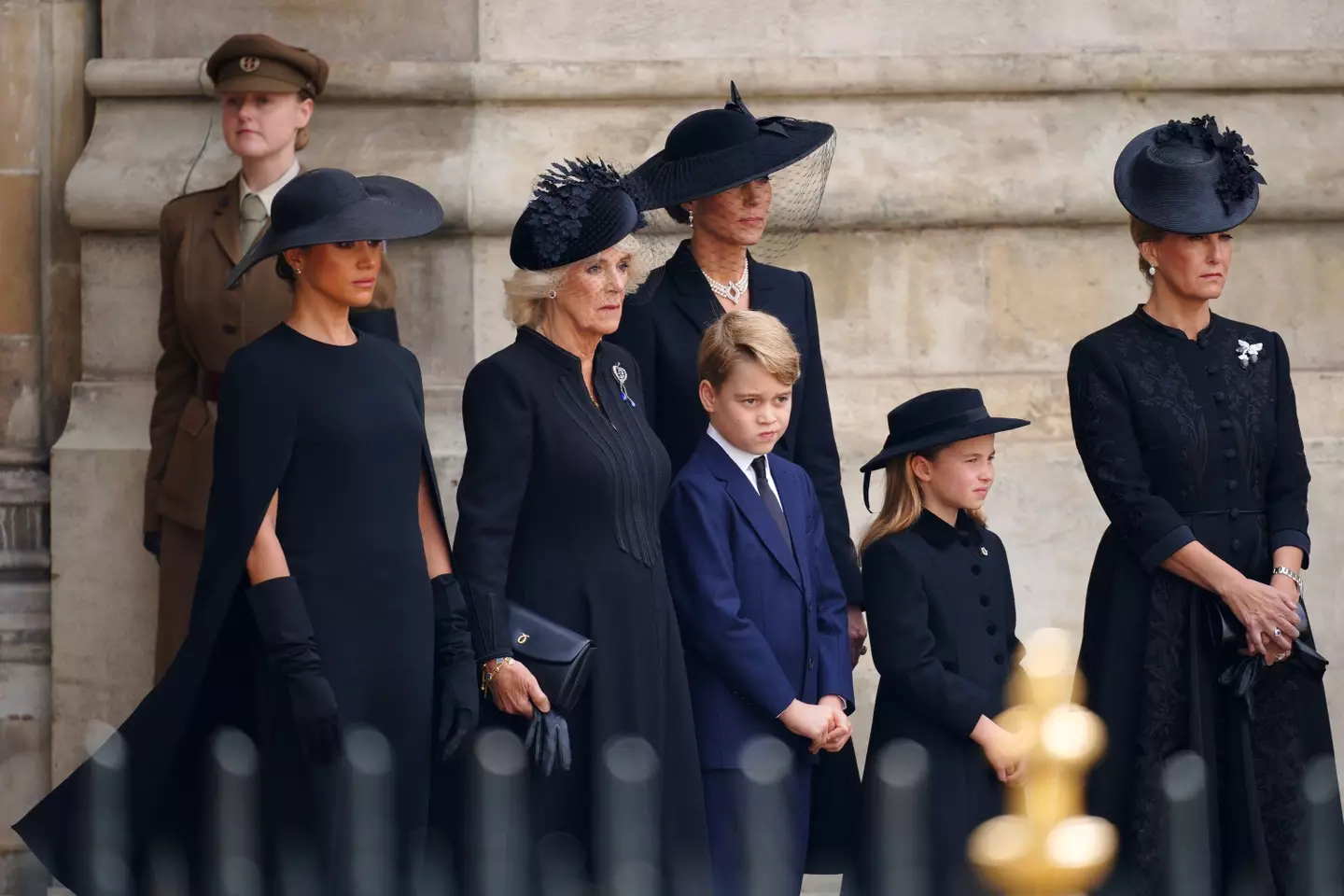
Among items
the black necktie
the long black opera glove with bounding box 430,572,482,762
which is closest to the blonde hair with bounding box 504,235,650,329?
the black necktie

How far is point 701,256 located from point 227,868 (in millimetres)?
1893

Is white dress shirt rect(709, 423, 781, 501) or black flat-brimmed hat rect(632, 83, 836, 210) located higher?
black flat-brimmed hat rect(632, 83, 836, 210)

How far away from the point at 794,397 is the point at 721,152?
0.61 m

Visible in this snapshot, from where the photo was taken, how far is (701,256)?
550 cm

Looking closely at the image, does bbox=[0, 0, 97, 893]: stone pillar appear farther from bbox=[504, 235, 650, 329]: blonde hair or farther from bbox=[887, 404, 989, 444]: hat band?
bbox=[887, 404, 989, 444]: hat band

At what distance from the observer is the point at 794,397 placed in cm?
555

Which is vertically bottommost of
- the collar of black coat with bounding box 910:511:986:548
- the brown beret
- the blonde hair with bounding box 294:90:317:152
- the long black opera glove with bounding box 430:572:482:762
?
the long black opera glove with bounding box 430:572:482:762

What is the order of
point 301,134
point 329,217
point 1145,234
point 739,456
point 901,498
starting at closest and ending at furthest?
point 329,217, point 739,456, point 901,498, point 1145,234, point 301,134

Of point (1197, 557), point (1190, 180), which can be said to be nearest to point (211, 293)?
point (1190, 180)

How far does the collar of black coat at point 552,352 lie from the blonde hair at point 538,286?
33 millimetres

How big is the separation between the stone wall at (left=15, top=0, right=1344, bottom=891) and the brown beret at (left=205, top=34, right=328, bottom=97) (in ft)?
1.95

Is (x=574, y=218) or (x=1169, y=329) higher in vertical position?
(x=574, y=218)

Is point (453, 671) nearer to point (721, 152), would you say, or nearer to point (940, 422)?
point (940, 422)

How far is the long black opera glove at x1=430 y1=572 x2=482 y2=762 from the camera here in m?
4.80
